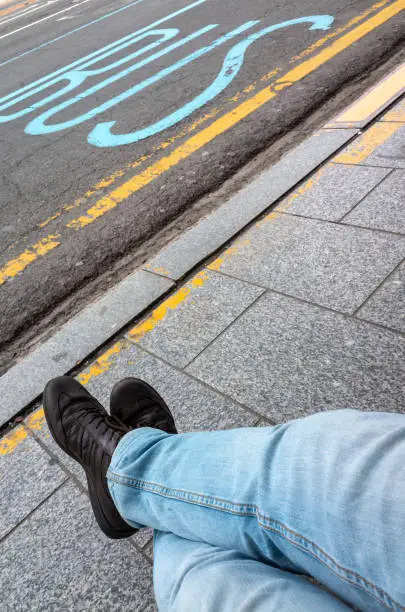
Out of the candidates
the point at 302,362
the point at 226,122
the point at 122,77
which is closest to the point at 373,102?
the point at 226,122

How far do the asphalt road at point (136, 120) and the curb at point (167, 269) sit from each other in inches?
11.9

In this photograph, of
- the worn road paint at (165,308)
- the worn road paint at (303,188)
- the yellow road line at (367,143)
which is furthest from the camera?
the yellow road line at (367,143)

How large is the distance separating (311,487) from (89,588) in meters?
0.88

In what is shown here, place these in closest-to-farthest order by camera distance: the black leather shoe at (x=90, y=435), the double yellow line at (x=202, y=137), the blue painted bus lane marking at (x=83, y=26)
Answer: the black leather shoe at (x=90, y=435) → the double yellow line at (x=202, y=137) → the blue painted bus lane marking at (x=83, y=26)

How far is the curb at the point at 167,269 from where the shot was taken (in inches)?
94.3

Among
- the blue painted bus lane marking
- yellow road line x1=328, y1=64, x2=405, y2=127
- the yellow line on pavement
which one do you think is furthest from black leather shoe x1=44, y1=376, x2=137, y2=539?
the blue painted bus lane marking

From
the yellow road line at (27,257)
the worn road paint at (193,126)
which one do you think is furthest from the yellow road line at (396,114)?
the yellow road line at (27,257)

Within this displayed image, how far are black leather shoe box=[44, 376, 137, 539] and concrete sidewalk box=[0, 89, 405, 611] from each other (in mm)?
146

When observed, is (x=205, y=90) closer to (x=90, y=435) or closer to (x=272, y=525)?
(x=90, y=435)

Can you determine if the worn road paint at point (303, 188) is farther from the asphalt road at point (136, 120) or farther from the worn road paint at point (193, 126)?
the worn road paint at point (193, 126)

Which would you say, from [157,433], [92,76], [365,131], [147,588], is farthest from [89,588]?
[92,76]

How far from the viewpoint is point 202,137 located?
4.07 metres

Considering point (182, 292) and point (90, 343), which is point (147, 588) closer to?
point (90, 343)

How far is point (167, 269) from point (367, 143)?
1537 millimetres
